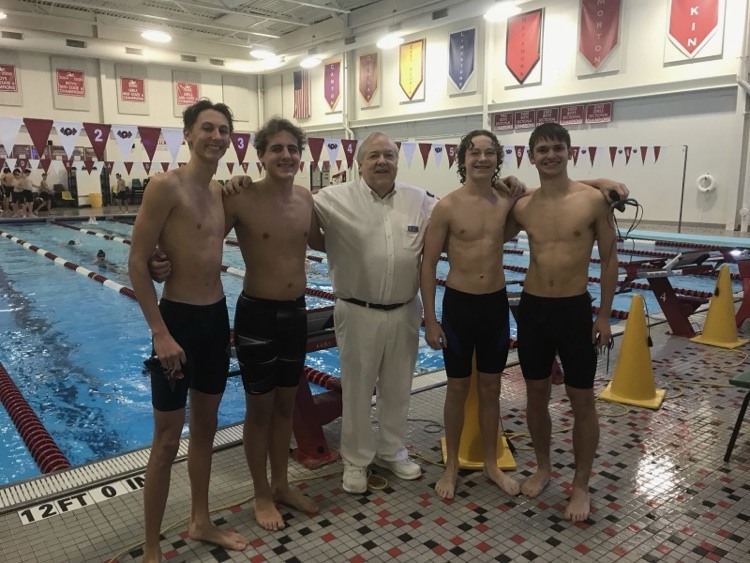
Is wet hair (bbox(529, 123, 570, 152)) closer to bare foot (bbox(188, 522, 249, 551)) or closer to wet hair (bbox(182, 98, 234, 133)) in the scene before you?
wet hair (bbox(182, 98, 234, 133))

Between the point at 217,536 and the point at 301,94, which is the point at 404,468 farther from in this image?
the point at 301,94

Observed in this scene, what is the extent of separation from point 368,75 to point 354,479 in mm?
21557

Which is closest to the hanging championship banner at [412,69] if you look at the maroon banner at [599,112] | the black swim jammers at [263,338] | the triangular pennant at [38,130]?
the maroon banner at [599,112]

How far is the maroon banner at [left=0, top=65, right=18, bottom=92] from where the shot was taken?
832 inches

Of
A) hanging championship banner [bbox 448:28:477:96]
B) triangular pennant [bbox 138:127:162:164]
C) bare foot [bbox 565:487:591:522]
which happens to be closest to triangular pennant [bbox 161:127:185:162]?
triangular pennant [bbox 138:127:162:164]

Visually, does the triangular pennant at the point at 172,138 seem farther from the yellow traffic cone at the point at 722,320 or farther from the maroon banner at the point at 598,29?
the maroon banner at the point at 598,29

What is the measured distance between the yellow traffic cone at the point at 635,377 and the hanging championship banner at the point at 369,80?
19.8 meters

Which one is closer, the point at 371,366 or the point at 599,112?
the point at 371,366

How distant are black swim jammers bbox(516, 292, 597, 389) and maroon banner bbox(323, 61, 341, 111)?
22468mm

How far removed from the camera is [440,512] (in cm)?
254

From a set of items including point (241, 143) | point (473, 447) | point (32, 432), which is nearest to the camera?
point (473, 447)

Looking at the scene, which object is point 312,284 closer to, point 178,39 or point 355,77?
point 355,77

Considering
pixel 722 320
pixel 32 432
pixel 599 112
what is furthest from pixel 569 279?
pixel 599 112

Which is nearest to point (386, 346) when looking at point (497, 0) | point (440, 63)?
point (497, 0)
